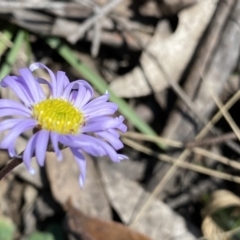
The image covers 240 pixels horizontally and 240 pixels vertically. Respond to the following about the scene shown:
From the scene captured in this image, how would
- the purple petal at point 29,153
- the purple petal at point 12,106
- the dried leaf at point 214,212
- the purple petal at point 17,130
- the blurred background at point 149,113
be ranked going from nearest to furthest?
the purple petal at point 29,153, the purple petal at point 17,130, the purple petal at point 12,106, the dried leaf at point 214,212, the blurred background at point 149,113

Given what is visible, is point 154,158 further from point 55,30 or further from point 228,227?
point 55,30

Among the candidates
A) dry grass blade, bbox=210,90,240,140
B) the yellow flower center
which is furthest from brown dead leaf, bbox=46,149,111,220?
the yellow flower center

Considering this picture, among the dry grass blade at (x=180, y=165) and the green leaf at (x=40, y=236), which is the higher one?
the green leaf at (x=40, y=236)

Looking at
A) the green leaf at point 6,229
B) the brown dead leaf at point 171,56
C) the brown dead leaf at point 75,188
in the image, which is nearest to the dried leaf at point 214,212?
the brown dead leaf at point 75,188

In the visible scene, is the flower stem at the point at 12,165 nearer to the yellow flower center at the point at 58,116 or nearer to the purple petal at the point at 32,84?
the yellow flower center at the point at 58,116

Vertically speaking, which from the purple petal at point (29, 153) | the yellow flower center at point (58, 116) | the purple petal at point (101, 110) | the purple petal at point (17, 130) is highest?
the purple petal at point (17, 130)

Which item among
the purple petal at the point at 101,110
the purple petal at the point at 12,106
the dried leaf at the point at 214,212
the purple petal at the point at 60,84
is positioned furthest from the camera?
the dried leaf at the point at 214,212

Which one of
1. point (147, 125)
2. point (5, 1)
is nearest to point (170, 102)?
point (147, 125)
